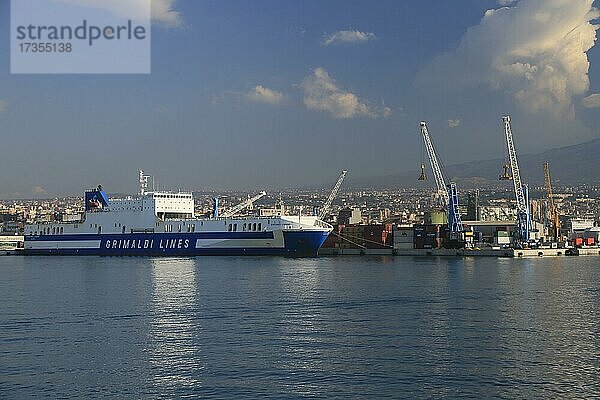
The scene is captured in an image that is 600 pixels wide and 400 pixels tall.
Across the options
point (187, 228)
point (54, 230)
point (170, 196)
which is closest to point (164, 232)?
point (187, 228)

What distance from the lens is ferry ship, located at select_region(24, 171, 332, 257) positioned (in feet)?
235

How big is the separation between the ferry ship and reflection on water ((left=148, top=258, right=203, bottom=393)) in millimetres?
31126

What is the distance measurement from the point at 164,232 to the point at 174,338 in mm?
55641

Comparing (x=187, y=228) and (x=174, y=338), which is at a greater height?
(x=187, y=228)

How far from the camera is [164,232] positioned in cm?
7750

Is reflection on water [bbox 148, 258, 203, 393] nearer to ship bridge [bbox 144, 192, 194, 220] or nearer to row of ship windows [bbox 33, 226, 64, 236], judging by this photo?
ship bridge [bbox 144, 192, 194, 220]

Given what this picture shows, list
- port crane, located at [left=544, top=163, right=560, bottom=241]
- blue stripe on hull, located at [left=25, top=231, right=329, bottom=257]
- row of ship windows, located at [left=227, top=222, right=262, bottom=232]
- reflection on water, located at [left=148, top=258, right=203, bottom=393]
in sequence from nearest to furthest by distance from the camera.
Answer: reflection on water, located at [left=148, top=258, right=203, bottom=393]
blue stripe on hull, located at [left=25, top=231, right=329, bottom=257]
row of ship windows, located at [left=227, top=222, right=262, bottom=232]
port crane, located at [left=544, top=163, right=560, bottom=241]

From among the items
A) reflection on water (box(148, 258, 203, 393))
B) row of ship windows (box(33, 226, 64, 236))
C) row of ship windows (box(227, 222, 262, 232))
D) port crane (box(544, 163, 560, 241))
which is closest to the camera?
reflection on water (box(148, 258, 203, 393))

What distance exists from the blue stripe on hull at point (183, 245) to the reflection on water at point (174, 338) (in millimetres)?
30993

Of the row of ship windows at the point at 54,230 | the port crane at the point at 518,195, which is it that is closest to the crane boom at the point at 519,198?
the port crane at the point at 518,195

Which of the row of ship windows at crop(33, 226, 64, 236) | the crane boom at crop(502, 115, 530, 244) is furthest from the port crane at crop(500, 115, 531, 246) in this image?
the row of ship windows at crop(33, 226, 64, 236)

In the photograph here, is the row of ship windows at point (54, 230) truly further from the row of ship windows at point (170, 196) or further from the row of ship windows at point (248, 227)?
the row of ship windows at point (248, 227)

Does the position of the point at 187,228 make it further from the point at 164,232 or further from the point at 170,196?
the point at 170,196

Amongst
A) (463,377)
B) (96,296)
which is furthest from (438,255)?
(463,377)
